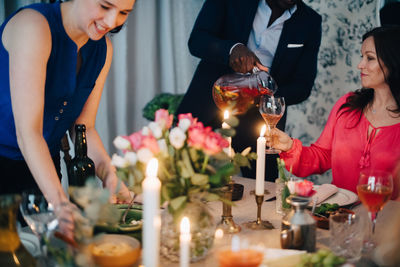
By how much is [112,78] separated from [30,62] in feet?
7.17

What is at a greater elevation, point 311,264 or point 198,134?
point 198,134

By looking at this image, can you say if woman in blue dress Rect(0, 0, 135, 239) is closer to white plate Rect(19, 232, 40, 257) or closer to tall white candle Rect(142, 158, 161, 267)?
white plate Rect(19, 232, 40, 257)

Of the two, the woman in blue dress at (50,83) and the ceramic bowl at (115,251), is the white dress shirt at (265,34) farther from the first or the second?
the ceramic bowl at (115,251)

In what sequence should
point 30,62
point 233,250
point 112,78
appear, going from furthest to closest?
point 112,78
point 30,62
point 233,250

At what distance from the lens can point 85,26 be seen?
1.34m

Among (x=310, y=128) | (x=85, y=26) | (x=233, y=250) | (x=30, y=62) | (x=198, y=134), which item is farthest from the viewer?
(x=310, y=128)

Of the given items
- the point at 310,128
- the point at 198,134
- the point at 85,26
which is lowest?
the point at 310,128

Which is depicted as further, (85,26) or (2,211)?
(85,26)

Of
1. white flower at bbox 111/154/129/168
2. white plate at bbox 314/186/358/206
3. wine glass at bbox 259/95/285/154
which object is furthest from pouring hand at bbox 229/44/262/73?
white flower at bbox 111/154/129/168

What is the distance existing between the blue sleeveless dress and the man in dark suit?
830 mm

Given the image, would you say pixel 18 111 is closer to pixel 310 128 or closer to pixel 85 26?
pixel 85 26

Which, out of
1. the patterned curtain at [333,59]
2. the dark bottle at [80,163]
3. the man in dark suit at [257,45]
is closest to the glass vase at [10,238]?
the dark bottle at [80,163]

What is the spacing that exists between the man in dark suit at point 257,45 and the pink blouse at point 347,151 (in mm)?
395

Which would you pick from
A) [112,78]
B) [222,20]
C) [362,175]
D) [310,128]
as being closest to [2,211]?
[362,175]
